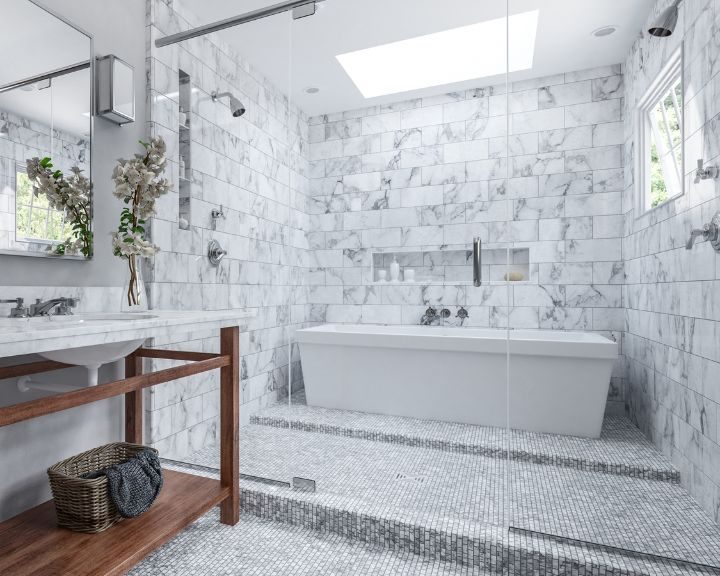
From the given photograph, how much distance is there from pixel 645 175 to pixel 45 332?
4231 millimetres

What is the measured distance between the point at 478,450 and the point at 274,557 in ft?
5.45

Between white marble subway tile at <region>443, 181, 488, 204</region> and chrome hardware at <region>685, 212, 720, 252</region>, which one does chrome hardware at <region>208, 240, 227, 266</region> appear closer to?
white marble subway tile at <region>443, 181, 488, 204</region>

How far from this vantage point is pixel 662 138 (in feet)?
11.5

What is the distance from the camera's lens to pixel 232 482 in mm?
2395

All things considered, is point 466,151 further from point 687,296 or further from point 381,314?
point 687,296

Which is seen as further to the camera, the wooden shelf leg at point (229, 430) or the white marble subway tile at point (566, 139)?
the white marble subway tile at point (566, 139)

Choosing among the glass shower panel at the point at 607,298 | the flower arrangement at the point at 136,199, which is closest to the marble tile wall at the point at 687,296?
the glass shower panel at the point at 607,298

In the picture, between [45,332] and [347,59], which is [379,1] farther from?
[45,332]

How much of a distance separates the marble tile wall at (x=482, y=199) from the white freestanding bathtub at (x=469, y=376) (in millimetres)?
510

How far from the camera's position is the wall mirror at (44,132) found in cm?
209

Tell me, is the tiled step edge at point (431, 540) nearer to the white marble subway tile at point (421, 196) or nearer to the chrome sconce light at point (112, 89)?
the chrome sconce light at point (112, 89)

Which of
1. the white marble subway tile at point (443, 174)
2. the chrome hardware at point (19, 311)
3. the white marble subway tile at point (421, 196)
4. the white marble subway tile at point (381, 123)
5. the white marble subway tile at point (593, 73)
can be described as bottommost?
the chrome hardware at point (19, 311)

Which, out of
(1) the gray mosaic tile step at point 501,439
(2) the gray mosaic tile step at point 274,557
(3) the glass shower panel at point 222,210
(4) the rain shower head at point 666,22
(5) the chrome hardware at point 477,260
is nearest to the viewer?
(2) the gray mosaic tile step at point 274,557

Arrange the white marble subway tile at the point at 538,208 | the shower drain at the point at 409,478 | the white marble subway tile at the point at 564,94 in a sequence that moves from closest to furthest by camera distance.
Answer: the shower drain at the point at 409,478, the white marble subway tile at the point at 564,94, the white marble subway tile at the point at 538,208
